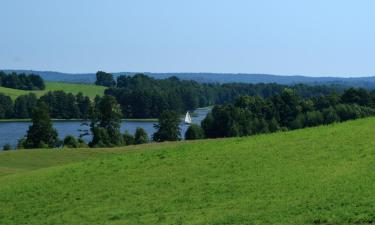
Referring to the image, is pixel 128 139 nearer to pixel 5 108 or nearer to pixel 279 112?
pixel 279 112

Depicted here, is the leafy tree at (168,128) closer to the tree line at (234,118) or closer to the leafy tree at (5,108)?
the tree line at (234,118)

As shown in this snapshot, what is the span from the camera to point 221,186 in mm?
22047

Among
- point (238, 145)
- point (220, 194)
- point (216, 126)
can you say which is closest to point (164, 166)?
point (238, 145)

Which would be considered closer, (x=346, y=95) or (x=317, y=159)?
(x=317, y=159)

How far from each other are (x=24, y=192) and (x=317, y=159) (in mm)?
10653

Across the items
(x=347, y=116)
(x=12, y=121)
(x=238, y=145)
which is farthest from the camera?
(x=12, y=121)

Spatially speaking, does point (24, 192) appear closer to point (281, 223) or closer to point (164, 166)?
point (164, 166)

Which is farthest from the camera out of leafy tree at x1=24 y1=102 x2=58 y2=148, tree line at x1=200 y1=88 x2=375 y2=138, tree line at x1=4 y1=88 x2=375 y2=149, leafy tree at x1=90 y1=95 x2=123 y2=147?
leafy tree at x1=90 y1=95 x2=123 y2=147

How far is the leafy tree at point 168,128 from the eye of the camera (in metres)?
102

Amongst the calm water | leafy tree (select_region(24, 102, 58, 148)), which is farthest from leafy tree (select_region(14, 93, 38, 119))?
leafy tree (select_region(24, 102, 58, 148))

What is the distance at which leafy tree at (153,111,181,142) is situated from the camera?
102 m

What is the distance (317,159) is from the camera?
2489cm

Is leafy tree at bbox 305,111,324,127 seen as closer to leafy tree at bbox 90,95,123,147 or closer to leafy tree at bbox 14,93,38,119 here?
leafy tree at bbox 90,95,123,147

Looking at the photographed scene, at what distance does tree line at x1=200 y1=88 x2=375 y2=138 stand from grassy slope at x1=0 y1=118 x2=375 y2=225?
58.9 m
